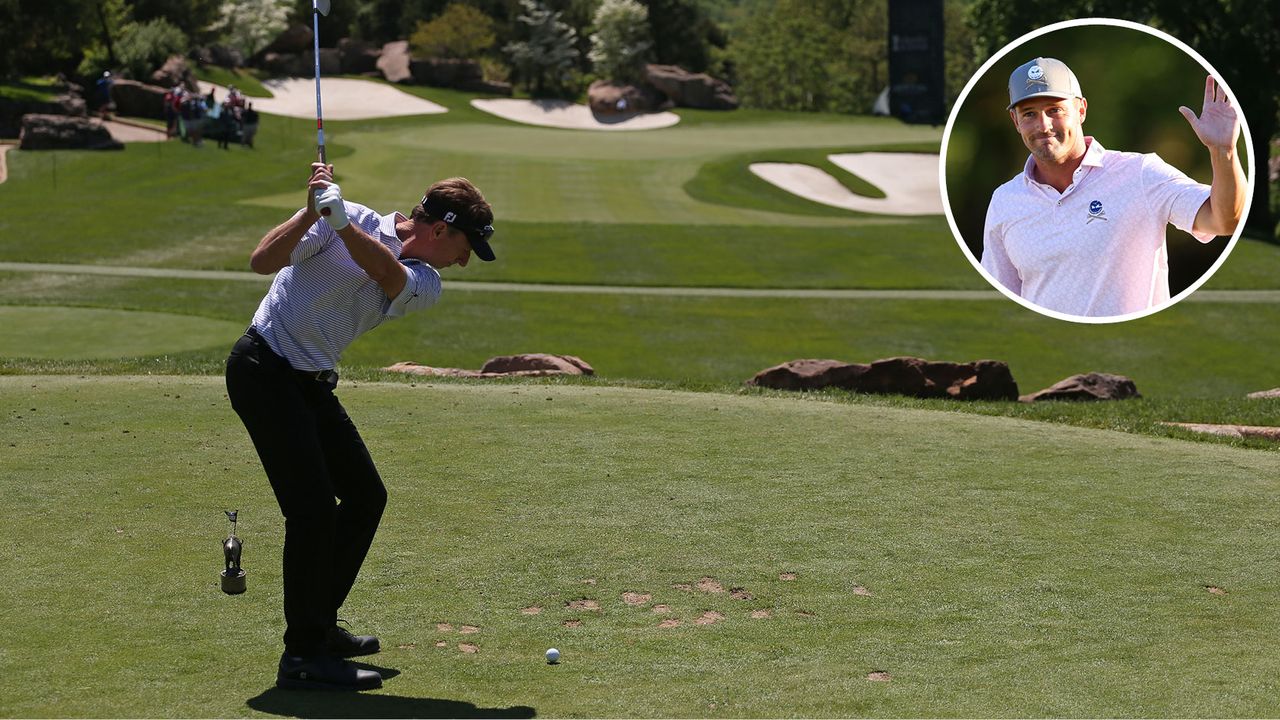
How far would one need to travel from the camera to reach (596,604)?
9133mm

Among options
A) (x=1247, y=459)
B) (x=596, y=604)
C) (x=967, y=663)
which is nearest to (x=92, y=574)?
(x=596, y=604)

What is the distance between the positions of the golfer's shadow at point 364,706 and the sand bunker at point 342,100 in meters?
75.0

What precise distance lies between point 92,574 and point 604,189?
45.5 metres

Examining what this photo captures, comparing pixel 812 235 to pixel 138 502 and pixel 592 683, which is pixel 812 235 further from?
pixel 592 683

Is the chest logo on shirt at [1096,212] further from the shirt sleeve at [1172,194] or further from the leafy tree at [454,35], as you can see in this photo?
the leafy tree at [454,35]

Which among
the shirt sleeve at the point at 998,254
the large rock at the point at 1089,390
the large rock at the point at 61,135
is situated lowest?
the large rock at the point at 61,135

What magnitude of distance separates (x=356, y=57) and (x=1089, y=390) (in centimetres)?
8328

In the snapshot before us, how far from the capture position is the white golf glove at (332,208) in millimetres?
7098

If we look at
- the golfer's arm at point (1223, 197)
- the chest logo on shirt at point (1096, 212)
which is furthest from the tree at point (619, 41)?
the chest logo on shirt at point (1096, 212)

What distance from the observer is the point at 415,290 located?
7.79 metres

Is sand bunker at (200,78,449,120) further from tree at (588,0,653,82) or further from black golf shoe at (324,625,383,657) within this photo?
black golf shoe at (324,625,383,657)

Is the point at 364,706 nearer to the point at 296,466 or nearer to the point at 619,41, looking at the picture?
the point at 296,466

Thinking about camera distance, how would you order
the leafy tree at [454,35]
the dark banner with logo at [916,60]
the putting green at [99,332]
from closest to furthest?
the putting green at [99,332], the dark banner with logo at [916,60], the leafy tree at [454,35]

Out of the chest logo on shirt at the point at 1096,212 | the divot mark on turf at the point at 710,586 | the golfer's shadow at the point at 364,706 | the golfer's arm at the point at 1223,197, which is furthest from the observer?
the divot mark on turf at the point at 710,586
